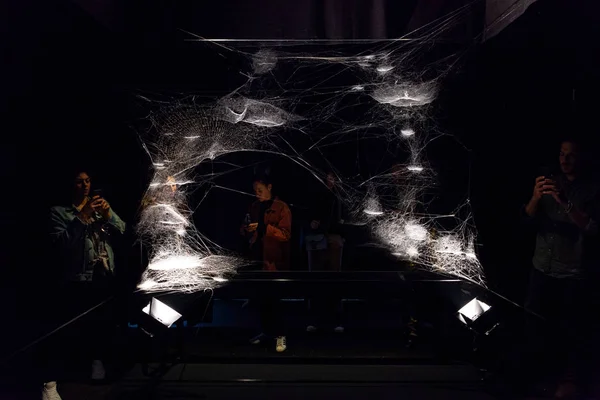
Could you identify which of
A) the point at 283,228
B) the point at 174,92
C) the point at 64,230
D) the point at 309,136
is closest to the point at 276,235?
the point at 283,228

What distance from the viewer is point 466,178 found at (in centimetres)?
238

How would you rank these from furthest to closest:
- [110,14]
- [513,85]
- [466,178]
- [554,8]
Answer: [466,178] < [513,85] < [110,14] < [554,8]

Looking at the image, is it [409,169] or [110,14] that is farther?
[409,169]

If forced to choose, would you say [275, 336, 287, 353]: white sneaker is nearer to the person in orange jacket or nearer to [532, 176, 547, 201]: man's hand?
the person in orange jacket

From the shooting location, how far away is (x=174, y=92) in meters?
2.27

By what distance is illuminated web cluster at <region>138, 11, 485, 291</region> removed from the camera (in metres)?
2.34

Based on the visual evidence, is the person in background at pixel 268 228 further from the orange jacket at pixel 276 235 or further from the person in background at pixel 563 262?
the person in background at pixel 563 262

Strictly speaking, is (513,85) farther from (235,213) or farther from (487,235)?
(235,213)

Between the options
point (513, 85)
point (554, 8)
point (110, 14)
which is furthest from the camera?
point (513, 85)

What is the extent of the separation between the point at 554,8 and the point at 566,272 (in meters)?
1.18

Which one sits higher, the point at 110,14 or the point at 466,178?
the point at 110,14

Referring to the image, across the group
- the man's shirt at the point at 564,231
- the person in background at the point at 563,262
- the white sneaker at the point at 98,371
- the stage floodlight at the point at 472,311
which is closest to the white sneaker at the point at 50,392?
the white sneaker at the point at 98,371

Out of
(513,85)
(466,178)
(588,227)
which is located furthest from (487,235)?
(513,85)

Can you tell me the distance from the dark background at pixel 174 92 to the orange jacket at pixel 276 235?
696 mm
